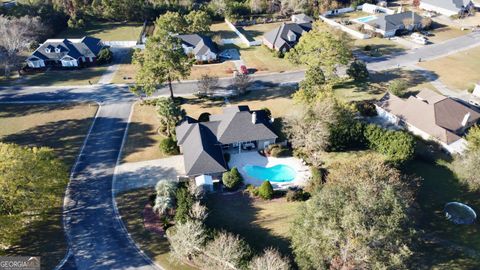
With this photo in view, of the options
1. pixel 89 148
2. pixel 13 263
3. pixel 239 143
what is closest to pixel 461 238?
pixel 239 143

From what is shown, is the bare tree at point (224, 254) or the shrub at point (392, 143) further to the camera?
the shrub at point (392, 143)

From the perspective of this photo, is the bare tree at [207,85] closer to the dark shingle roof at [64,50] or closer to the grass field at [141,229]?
the grass field at [141,229]

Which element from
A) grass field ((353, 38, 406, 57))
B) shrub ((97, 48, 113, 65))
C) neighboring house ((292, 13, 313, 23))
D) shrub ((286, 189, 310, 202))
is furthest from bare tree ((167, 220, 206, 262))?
neighboring house ((292, 13, 313, 23))

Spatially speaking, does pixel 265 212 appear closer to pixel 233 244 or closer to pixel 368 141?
pixel 233 244

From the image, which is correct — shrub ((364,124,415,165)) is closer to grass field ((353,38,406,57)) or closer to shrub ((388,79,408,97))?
shrub ((388,79,408,97))

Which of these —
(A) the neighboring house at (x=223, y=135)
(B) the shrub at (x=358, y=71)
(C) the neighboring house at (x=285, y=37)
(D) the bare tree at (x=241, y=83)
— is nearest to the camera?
(A) the neighboring house at (x=223, y=135)

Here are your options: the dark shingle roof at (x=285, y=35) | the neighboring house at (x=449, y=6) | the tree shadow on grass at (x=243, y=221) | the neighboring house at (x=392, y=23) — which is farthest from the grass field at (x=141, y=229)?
the neighboring house at (x=449, y=6)
